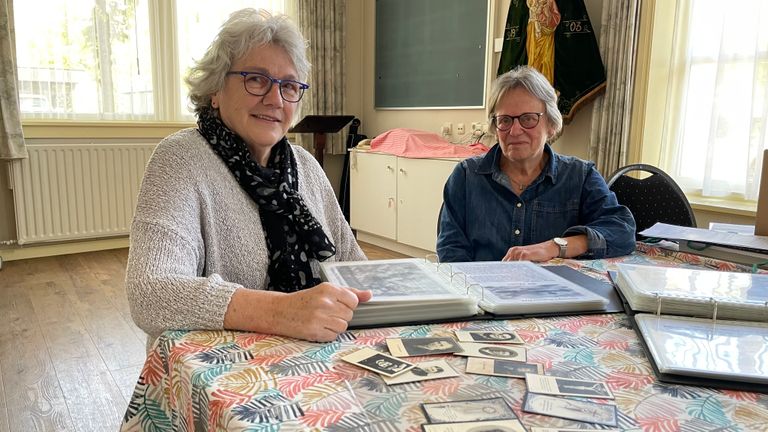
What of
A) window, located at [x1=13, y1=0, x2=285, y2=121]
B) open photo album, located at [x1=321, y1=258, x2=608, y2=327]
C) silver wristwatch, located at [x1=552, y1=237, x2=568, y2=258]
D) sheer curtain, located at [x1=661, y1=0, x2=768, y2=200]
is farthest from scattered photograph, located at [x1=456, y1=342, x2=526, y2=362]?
window, located at [x1=13, y1=0, x2=285, y2=121]

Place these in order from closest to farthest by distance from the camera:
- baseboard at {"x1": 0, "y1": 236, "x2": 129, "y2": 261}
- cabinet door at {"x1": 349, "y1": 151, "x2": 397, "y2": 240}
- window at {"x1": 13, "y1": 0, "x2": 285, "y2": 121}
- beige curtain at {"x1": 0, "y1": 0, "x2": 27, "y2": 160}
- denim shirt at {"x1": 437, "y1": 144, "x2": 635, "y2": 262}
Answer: denim shirt at {"x1": 437, "y1": 144, "x2": 635, "y2": 262}, beige curtain at {"x1": 0, "y1": 0, "x2": 27, "y2": 160}, window at {"x1": 13, "y1": 0, "x2": 285, "y2": 121}, baseboard at {"x1": 0, "y1": 236, "x2": 129, "y2": 261}, cabinet door at {"x1": 349, "y1": 151, "x2": 397, "y2": 240}

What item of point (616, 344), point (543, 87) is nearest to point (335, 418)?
point (616, 344)

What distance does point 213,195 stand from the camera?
111cm

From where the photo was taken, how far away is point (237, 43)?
1.23 meters

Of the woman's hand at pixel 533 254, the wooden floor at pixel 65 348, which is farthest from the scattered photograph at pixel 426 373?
the wooden floor at pixel 65 348

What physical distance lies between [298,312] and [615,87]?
9.21 feet

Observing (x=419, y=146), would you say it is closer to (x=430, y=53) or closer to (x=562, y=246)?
(x=430, y=53)

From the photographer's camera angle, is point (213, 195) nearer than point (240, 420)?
No

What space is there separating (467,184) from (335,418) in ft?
3.90

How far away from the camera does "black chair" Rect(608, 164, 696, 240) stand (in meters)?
1.85

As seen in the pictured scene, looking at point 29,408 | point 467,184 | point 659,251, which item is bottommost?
point 29,408

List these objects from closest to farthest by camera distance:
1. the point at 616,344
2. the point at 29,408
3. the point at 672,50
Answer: the point at 616,344 < the point at 29,408 < the point at 672,50

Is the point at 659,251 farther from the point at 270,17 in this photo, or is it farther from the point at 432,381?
the point at 270,17

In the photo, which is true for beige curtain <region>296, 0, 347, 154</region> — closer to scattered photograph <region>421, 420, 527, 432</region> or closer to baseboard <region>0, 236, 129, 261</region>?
baseboard <region>0, 236, 129, 261</region>
